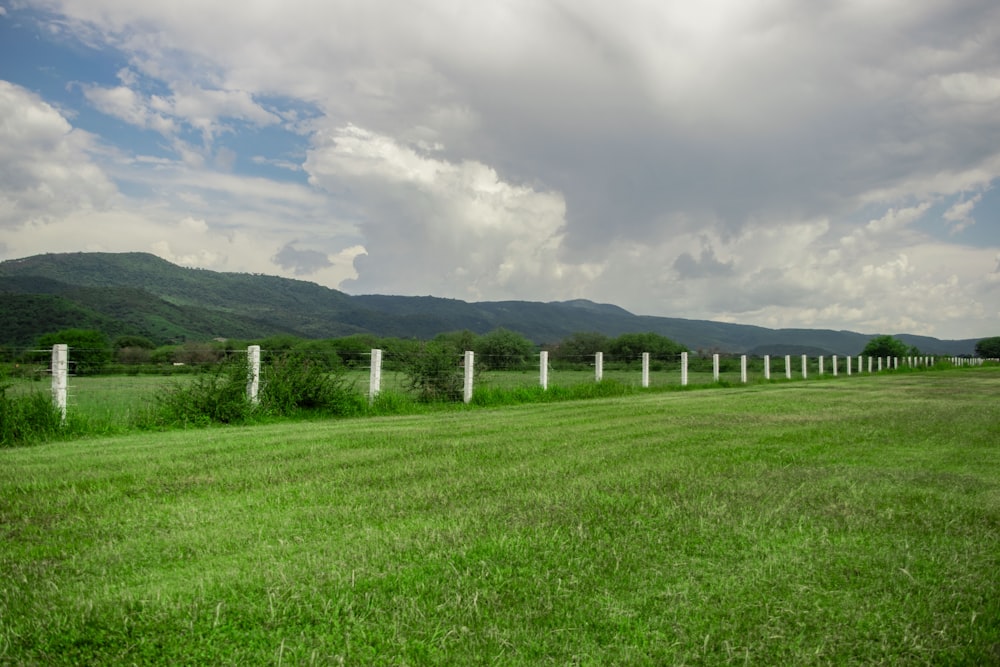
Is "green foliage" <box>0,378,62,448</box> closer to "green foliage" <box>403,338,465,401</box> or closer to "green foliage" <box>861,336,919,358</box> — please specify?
A: "green foliage" <box>403,338,465,401</box>

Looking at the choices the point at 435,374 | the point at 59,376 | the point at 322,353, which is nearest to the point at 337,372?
the point at 322,353

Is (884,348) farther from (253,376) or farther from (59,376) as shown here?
(59,376)

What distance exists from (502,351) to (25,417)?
1561 centimetres

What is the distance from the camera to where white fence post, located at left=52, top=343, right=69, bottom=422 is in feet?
37.3

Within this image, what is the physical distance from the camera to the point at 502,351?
24.2m

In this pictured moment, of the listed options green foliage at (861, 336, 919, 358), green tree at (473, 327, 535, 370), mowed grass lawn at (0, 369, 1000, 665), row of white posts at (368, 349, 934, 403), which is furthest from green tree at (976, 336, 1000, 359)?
mowed grass lawn at (0, 369, 1000, 665)

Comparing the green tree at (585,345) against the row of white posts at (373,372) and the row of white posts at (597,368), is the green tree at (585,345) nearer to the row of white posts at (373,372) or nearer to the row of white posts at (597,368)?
the row of white posts at (597,368)

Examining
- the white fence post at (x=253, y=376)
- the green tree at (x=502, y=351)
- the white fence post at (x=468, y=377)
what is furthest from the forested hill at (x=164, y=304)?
the white fence post at (x=253, y=376)

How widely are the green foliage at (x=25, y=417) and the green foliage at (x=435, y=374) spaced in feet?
26.1

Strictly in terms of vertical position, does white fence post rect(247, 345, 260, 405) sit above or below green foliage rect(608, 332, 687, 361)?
below

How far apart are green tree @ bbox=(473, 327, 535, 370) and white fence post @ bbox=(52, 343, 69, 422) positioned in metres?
10.3

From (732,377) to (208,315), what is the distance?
318 feet

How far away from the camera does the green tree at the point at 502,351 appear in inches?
Answer: 805

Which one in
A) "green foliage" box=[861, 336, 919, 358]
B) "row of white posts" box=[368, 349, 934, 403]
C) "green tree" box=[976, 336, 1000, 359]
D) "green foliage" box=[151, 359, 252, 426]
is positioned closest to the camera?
"green foliage" box=[151, 359, 252, 426]
